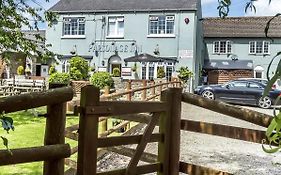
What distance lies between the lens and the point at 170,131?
306cm

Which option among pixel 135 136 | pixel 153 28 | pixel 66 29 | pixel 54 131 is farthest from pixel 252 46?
pixel 54 131

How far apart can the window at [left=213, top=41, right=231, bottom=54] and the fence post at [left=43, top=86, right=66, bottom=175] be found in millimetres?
33326

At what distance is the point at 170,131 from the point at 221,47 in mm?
32805

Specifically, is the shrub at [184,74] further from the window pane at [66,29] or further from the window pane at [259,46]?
the window pane at [66,29]

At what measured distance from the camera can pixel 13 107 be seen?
5.86 ft

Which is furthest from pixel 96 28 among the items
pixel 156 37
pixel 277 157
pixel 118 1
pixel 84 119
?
pixel 84 119

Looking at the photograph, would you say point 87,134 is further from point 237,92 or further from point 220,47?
point 220,47

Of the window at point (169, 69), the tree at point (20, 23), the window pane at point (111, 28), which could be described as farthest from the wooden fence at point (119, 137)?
the window pane at point (111, 28)

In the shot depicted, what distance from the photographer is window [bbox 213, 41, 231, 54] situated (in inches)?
1346

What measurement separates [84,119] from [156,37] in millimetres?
26289

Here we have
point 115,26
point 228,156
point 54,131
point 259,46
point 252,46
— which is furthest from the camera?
point 252,46

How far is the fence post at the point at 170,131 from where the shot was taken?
120 inches

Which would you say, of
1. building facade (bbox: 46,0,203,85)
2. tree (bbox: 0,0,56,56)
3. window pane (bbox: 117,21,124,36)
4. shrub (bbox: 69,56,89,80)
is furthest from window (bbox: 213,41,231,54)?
tree (bbox: 0,0,56,56)

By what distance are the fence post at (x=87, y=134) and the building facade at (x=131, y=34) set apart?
79.0 ft
